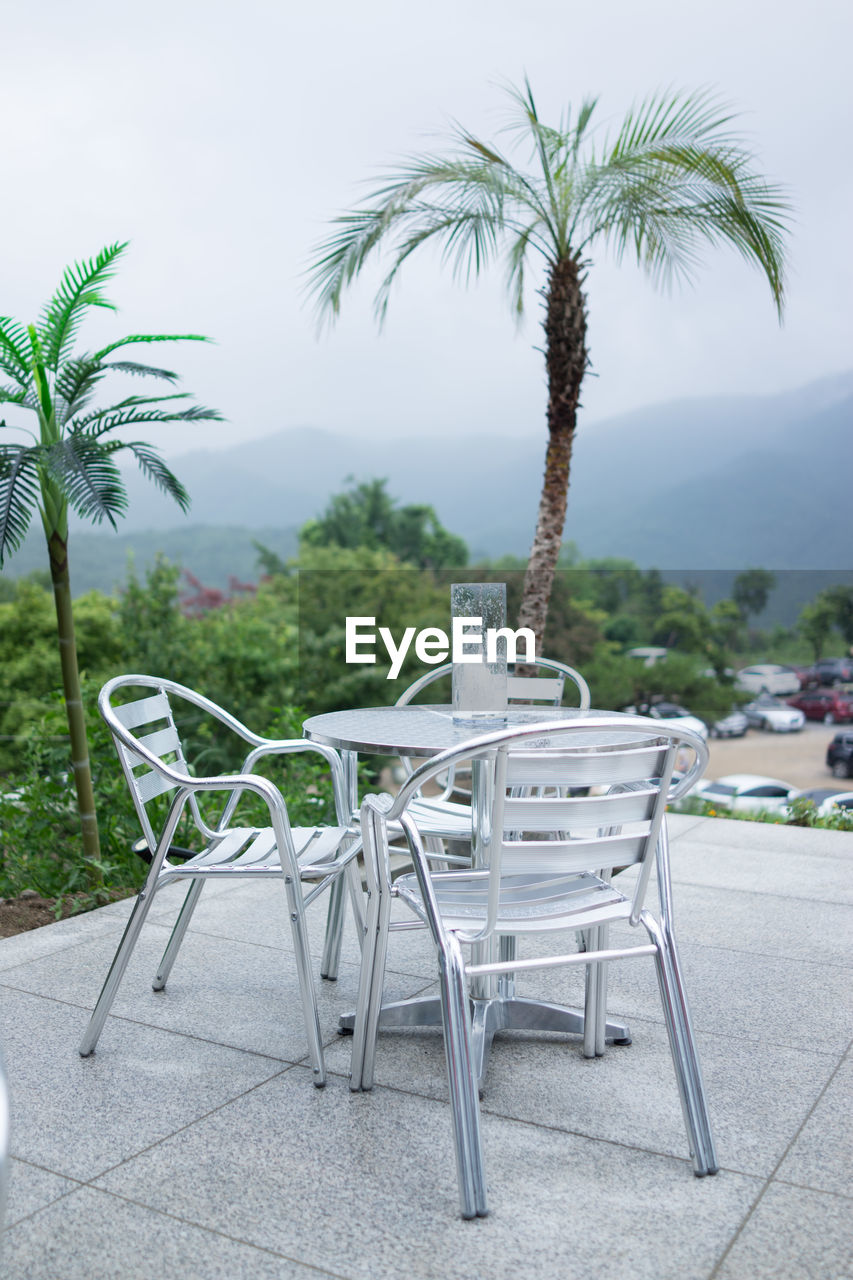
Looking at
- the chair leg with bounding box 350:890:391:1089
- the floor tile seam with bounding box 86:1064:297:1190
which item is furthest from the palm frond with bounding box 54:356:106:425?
the floor tile seam with bounding box 86:1064:297:1190

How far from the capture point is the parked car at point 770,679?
87.3ft

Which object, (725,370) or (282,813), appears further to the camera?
(725,370)

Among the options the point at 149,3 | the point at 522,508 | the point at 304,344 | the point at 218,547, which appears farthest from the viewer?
the point at 522,508

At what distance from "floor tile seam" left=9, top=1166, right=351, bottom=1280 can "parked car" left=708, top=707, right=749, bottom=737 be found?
2669 centimetres

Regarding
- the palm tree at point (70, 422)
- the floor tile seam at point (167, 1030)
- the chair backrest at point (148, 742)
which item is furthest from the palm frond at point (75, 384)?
the floor tile seam at point (167, 1030)

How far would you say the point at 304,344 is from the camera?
6366 centimetres

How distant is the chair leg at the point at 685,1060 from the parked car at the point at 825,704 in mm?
25875

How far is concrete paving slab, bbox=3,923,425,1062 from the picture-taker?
247cm

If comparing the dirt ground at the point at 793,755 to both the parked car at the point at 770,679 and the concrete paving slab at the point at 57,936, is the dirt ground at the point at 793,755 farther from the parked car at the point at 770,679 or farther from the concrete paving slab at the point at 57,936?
the concrete paving slab at the point at 57,936

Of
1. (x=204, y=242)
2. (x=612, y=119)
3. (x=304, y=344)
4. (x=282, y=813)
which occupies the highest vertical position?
(x=204, y=242)

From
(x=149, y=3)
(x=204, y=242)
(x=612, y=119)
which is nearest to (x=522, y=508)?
(x=204, y=242)

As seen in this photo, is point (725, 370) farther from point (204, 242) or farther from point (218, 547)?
point (218, 547)

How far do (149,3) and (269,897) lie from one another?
42798 millimetres

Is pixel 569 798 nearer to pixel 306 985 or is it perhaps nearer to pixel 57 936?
pixel 306 985
